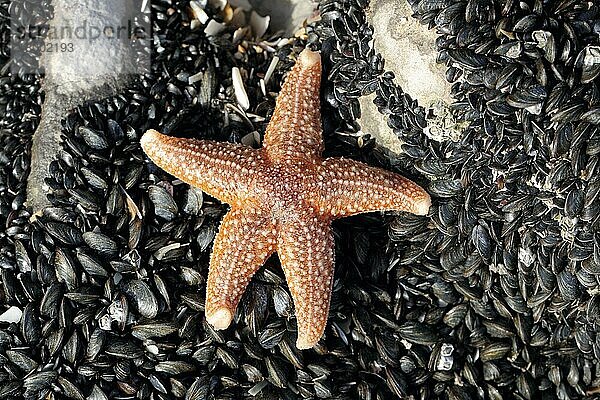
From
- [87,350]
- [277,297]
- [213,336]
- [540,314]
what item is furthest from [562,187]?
[87,350]

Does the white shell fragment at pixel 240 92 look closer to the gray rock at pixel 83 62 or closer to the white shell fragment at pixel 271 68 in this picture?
the white shell fragment at pixel 271 68

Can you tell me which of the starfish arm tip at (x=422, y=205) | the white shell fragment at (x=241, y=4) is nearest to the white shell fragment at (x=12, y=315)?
the starfish arm tip at (x=422, y=205)

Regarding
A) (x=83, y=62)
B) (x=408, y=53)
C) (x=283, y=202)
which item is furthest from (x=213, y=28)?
(x=283, y=202)

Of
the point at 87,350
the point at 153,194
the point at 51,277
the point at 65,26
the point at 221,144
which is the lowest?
the point at 87,350

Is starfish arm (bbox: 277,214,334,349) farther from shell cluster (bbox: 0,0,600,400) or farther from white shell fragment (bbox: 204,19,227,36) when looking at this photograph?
white shell fragment (bbox: 204,19,227,36)

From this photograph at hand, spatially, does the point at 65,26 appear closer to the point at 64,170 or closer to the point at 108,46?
the point at 108,46

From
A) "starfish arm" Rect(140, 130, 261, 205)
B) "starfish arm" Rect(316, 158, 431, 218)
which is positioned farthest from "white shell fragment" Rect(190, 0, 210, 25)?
"starfish arm" Rect(316, 158, 431, 218)

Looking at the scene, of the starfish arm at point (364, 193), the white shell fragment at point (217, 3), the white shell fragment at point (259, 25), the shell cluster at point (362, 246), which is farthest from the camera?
the white shell fragment at point (259, 25)
